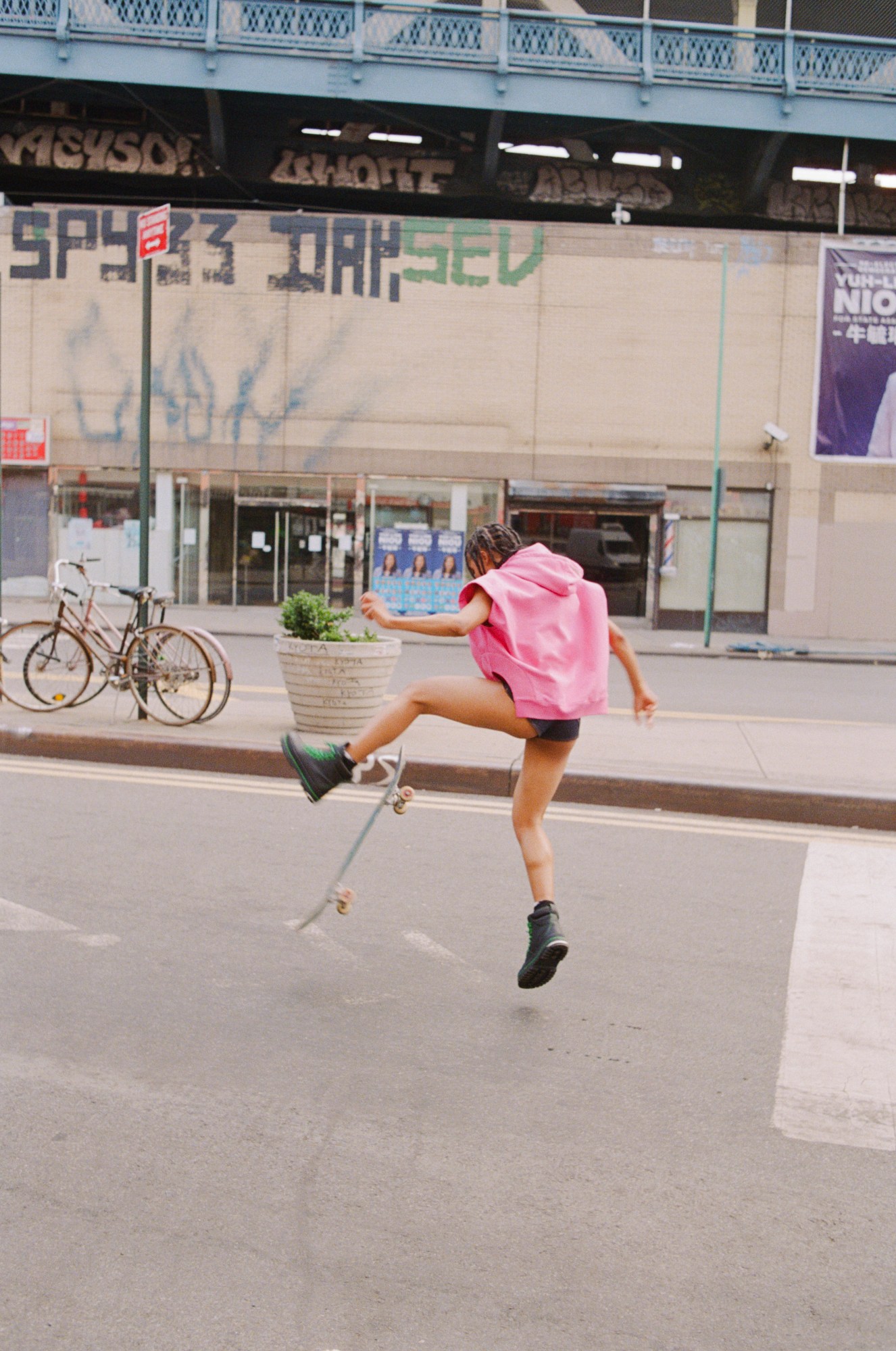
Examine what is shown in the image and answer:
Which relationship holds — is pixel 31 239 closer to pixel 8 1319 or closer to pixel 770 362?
pixel 770 362

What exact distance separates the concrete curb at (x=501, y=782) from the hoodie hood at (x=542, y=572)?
146 inches

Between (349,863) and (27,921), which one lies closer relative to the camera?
(349,863)

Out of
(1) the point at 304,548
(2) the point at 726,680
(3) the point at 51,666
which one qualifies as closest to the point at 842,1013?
(3) the point at 51,666

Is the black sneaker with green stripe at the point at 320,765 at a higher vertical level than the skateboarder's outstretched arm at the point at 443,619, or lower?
lower

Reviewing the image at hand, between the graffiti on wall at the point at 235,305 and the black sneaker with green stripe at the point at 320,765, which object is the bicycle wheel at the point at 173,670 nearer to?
the black sneaker with green stripe at the point at 320,765

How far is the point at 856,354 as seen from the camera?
25125mm

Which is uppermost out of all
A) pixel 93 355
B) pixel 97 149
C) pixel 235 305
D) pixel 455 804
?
pixel 97 149

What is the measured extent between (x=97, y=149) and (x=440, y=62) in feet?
28.4

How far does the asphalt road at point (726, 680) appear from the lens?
13273 millimetres

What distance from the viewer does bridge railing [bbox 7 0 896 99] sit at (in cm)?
2569

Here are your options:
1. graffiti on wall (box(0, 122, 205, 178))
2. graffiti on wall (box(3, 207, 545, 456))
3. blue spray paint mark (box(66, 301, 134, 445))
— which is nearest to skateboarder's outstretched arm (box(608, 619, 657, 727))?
graffiti on wall (box(3, 207, 545, 456))

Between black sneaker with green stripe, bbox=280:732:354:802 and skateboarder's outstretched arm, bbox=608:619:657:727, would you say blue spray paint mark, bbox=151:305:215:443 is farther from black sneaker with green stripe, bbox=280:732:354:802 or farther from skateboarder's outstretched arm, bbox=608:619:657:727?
black sneaker with green stripe, bbox=280:732:354:802

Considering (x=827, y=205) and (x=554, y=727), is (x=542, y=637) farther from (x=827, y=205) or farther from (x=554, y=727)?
(x=827, y=205)

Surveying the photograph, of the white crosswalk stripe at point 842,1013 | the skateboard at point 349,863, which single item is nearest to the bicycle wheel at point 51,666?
the skateboard at point 349,863
